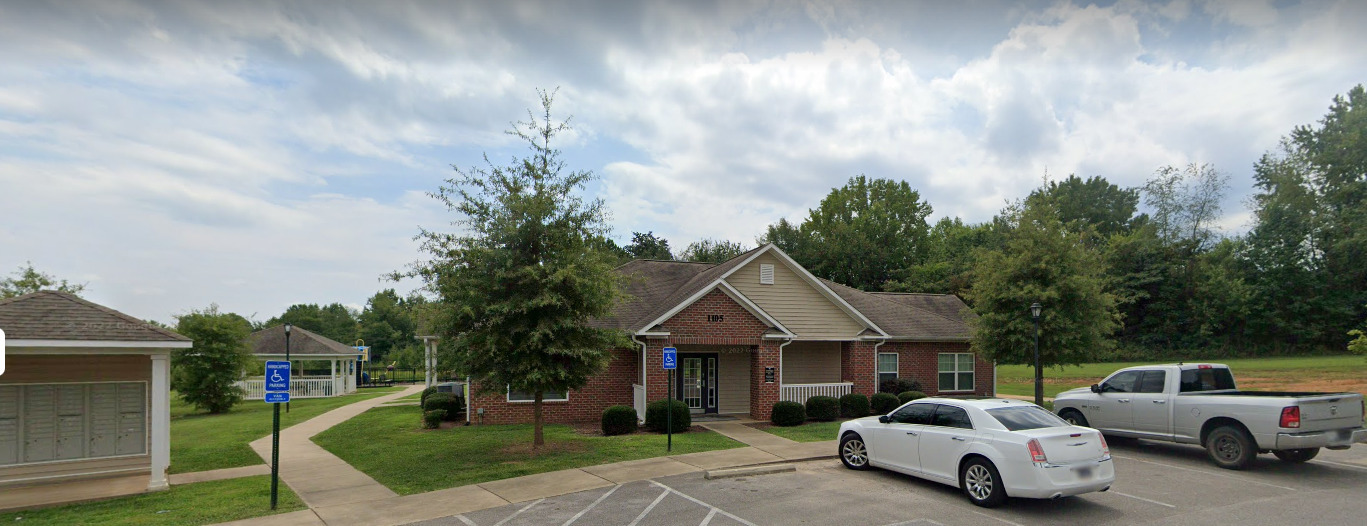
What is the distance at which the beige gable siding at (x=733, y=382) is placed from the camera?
2161cm

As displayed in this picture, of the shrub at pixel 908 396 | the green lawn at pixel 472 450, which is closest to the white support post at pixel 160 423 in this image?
the green lawn at pixel 472 450

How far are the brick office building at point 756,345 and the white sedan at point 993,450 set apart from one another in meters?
7.05

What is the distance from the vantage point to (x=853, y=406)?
20.4m

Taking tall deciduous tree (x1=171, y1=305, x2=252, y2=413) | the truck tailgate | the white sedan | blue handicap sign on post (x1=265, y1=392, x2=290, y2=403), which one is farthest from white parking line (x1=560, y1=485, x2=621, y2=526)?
tall deciduous tree (x1=171, y1=305, x2=252, y2=413)

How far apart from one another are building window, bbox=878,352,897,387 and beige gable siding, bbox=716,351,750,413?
5.02 metres

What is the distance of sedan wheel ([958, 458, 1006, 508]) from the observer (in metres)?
9.55

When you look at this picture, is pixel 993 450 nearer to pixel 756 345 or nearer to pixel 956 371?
pixel 756 345

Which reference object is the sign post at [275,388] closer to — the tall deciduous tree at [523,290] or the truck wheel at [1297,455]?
the tall deciduous tree at [523,290]

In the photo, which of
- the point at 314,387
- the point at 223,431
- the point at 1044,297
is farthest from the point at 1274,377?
the point at 314,387

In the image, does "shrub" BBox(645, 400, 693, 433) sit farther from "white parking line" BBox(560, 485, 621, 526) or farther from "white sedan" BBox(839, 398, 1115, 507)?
"white sedan" BBox(839, 398, 1115, 507)

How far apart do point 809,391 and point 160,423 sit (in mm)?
15442

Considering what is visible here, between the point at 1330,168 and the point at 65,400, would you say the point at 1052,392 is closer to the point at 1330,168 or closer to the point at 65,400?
the point at 65,400

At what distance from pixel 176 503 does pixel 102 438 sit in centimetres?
444

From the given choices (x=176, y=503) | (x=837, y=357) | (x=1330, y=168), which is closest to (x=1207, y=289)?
(x=1330, y=168)
